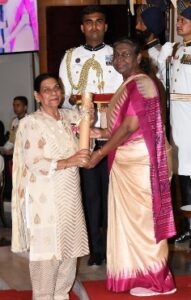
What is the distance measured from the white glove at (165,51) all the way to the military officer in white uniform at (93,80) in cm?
47

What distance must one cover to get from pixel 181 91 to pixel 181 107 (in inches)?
4.7

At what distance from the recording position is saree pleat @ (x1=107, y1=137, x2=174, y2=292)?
15.3 feet

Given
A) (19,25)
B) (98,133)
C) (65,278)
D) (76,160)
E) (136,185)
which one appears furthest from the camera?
(19,25)

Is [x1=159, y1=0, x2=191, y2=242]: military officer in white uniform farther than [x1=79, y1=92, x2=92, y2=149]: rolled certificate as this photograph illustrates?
Yes

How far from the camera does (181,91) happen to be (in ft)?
18.9

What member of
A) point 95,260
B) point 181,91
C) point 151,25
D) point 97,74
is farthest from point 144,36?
point 95,260

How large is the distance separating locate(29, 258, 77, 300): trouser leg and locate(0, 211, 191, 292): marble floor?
45 cm

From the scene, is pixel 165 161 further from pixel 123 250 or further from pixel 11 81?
pixel 11 81

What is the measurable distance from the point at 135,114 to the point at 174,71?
1.38 m

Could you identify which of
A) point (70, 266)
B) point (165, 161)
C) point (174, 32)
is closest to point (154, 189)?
point (165, 161)

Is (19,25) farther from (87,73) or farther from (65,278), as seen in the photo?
(65,278)

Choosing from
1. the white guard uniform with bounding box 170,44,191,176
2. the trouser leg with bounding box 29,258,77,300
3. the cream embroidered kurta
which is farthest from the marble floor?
the cream embroidered kurta

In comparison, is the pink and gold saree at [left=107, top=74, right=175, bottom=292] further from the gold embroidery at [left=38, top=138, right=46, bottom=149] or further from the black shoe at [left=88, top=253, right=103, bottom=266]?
the black shoe at [left=88, top=253, right=103, bottom=266]

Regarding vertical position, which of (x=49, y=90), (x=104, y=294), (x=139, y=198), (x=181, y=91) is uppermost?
(x=49, y=90)
